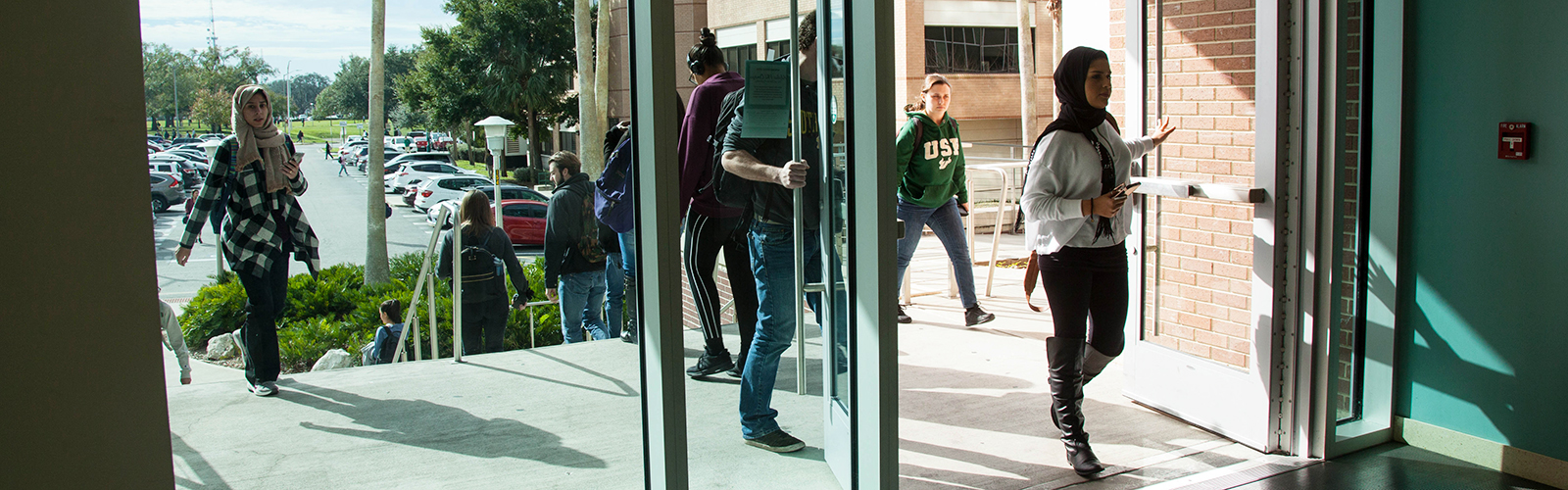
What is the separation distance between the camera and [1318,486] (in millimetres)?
3287

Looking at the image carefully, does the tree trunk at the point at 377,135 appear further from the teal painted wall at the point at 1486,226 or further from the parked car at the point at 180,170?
the teal painted wall at the point at 1486,226

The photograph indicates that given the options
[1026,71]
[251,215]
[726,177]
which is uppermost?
[1026,71]

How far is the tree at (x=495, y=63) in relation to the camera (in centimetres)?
283

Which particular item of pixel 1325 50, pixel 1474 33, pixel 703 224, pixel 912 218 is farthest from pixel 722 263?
pixel 912 218

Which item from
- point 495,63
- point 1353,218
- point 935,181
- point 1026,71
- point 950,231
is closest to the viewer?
point 495,63

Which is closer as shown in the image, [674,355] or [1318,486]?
[674,355]

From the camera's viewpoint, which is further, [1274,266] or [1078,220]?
[1274,266]

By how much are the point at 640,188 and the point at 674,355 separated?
41 cm

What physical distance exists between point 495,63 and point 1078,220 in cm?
180

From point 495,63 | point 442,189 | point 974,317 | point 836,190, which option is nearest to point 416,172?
point 442,189

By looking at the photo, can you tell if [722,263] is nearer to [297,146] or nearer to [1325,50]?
[297,146]

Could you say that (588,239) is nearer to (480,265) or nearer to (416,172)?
(480,265)

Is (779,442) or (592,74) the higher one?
(592,74)

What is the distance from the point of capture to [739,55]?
8.69 feet
